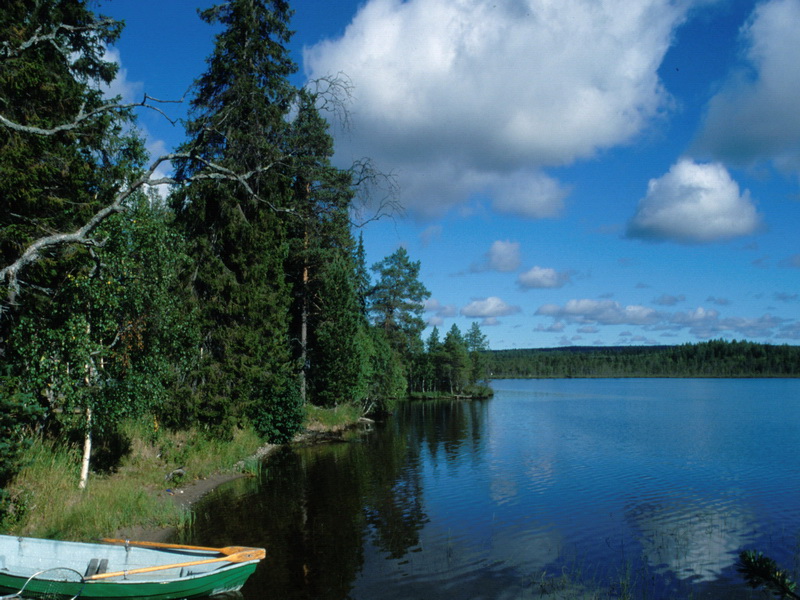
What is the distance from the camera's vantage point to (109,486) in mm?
15594

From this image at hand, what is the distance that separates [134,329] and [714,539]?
16864mm

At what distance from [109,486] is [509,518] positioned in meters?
11.7

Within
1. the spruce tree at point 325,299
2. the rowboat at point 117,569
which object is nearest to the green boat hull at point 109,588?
the rowboat at point 117,569

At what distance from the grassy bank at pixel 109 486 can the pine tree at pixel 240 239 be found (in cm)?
311

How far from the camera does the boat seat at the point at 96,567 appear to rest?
10.2 m

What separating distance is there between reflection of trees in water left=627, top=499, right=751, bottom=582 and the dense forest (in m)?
11.8

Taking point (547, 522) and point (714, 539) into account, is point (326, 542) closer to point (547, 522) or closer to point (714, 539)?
point (547, 522)

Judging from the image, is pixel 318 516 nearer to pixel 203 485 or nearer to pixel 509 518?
pixel 203 485

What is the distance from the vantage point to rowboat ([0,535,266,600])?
381 inches

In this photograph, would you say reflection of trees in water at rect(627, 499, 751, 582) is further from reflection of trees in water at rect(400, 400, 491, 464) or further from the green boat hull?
reflection of trees in water at rect(400, 400, 491, 464)

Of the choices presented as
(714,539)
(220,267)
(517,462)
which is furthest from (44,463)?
(517,462)

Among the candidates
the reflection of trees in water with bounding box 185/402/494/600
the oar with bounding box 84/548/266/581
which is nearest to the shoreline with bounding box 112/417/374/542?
the reflection of trees in water with bounding box 185/402/494/600

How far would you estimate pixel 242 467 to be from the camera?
23.6 meters

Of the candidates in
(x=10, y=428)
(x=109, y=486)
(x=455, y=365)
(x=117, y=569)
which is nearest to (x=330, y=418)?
(x=109, y=486)
